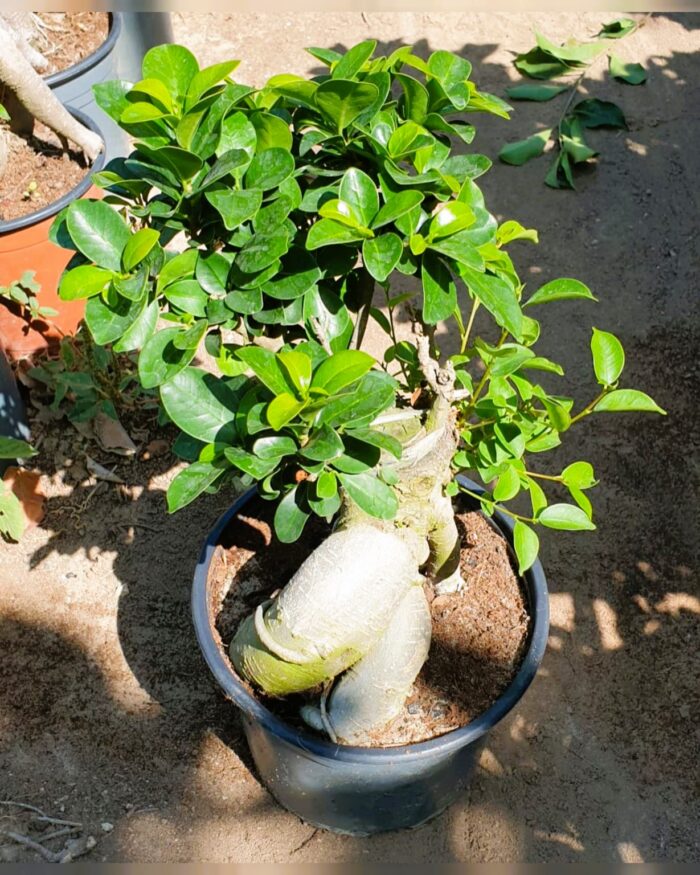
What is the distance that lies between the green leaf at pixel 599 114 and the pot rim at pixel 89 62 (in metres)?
2.22

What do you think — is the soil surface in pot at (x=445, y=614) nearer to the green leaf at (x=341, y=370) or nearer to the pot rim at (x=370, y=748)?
the pot rim at (x=370, y=748)

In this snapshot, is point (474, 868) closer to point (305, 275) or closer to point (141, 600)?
point (141, 600)

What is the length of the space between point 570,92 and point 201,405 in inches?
146

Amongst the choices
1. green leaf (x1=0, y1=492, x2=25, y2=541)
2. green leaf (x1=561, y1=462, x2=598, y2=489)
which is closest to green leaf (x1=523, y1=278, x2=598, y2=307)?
green leaf (x1=561, y1=462, x2=598, y2=489)

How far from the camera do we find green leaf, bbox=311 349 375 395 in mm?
1620

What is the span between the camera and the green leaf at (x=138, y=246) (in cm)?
152

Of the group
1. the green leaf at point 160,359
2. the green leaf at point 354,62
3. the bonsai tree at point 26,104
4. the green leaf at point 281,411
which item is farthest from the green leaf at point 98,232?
the bonsai tree at point 26,104

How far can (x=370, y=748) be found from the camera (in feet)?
6.70

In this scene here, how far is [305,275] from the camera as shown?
164cm

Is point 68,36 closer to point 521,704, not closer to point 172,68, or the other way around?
point 172,68

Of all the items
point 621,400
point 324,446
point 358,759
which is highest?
point 324,446

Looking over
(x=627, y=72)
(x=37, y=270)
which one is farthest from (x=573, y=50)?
(x=37, y=270)

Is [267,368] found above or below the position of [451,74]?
below

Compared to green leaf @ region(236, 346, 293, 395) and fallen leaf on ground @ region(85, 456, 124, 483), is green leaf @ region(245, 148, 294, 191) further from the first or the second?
fallen leaf on ground @ region(85, 456, 124, 483)
